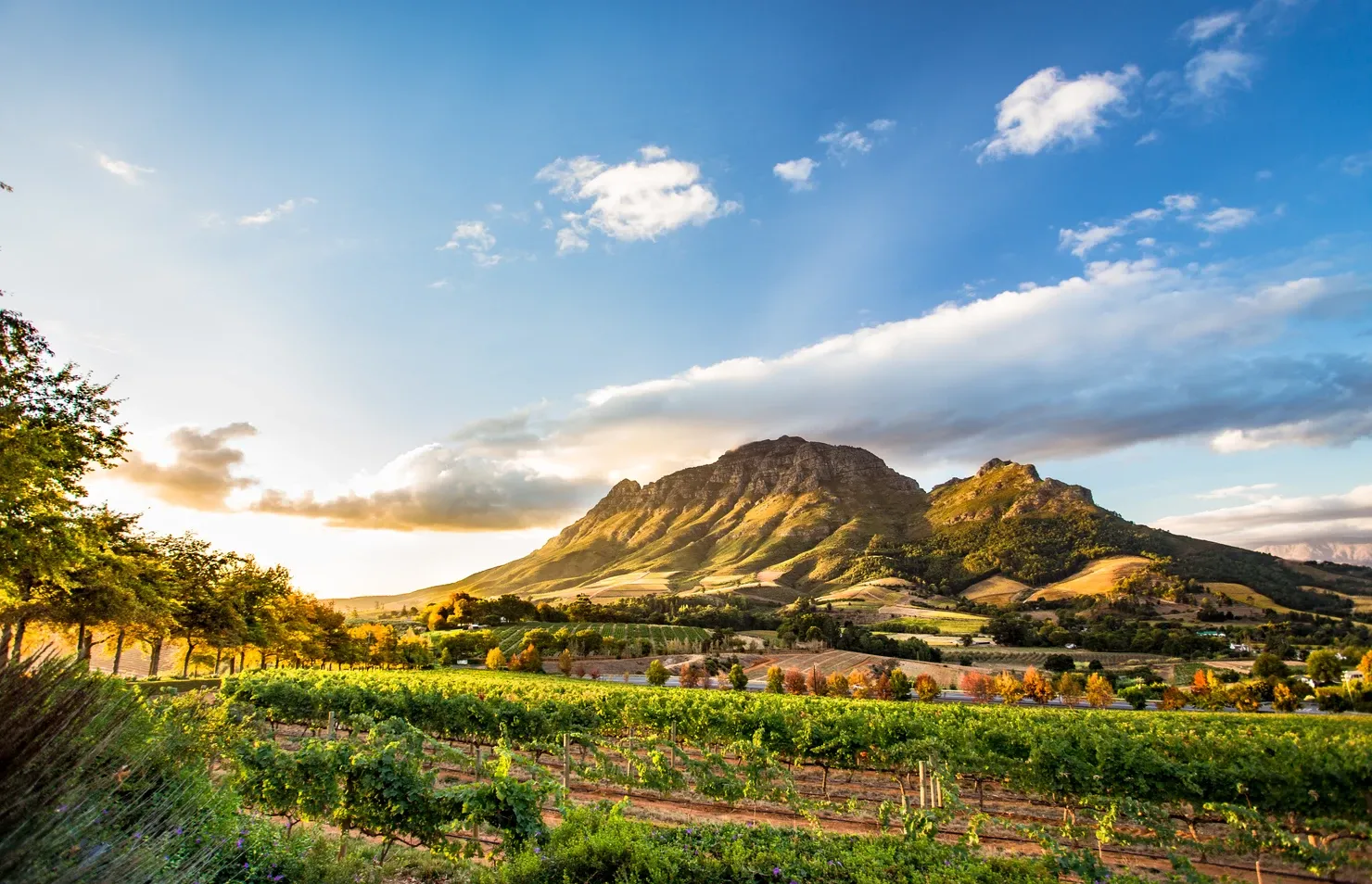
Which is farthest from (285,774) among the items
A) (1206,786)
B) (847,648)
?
(847,648)

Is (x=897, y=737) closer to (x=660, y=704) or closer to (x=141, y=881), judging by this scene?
(x=660, y=704)

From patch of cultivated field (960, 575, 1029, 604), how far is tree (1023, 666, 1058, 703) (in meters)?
115

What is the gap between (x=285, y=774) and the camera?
11.3 meters

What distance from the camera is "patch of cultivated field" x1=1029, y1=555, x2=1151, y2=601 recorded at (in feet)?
547

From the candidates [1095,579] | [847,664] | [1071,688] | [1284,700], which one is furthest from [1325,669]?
[1095,579]

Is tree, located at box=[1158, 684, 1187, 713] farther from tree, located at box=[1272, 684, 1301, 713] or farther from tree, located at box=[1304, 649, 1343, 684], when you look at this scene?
tree, located at box=[1304, 649, 1343, 684]

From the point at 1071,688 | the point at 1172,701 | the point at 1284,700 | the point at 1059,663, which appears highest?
the point at 1284,700

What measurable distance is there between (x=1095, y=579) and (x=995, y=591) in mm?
25360

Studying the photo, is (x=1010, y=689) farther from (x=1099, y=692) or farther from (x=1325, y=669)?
(x=1325, y=669)

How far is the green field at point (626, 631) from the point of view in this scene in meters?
100

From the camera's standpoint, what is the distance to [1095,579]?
573 feet

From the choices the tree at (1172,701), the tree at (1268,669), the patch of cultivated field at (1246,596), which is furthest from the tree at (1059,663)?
the patch of cultivated field at (1246,596)

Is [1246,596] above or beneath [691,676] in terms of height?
above

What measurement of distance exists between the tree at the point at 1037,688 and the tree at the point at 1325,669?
27981 mm
